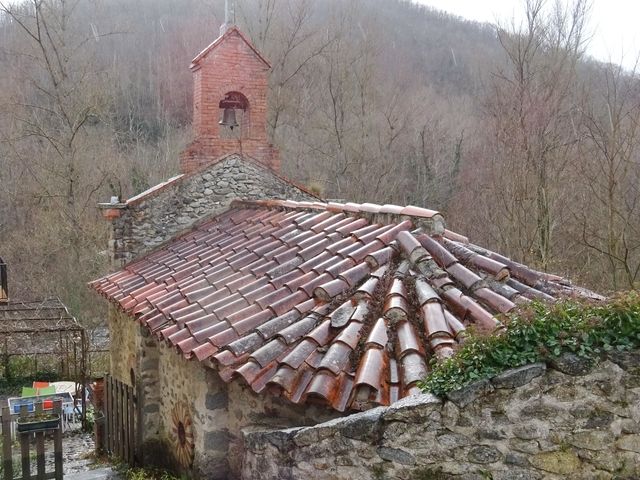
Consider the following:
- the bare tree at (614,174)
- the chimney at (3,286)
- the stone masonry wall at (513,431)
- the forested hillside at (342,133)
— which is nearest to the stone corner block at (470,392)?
the stone masonry wall at (513,431)

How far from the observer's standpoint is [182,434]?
643cm

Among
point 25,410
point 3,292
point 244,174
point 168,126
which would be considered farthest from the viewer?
point 168,126

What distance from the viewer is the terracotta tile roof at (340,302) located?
4.26 meters

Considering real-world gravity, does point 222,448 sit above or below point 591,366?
below

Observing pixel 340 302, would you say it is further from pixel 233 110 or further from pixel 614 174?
pixel 614 174

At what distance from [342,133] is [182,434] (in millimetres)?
18026

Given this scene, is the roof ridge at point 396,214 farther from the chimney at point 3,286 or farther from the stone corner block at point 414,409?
the chimney at point 3,286

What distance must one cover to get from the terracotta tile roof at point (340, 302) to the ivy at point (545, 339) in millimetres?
238

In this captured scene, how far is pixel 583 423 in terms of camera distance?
9.65 ft

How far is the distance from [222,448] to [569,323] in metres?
3.74

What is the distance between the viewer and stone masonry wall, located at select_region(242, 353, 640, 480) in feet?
9.61

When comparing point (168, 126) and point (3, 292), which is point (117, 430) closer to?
point (3, 292)

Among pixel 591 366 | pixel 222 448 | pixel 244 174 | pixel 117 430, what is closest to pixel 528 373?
pixel 591 366

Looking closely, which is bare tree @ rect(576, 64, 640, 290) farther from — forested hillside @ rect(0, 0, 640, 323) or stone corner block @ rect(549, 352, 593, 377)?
stone corner block @ rect(549, 352, 593, 377)
